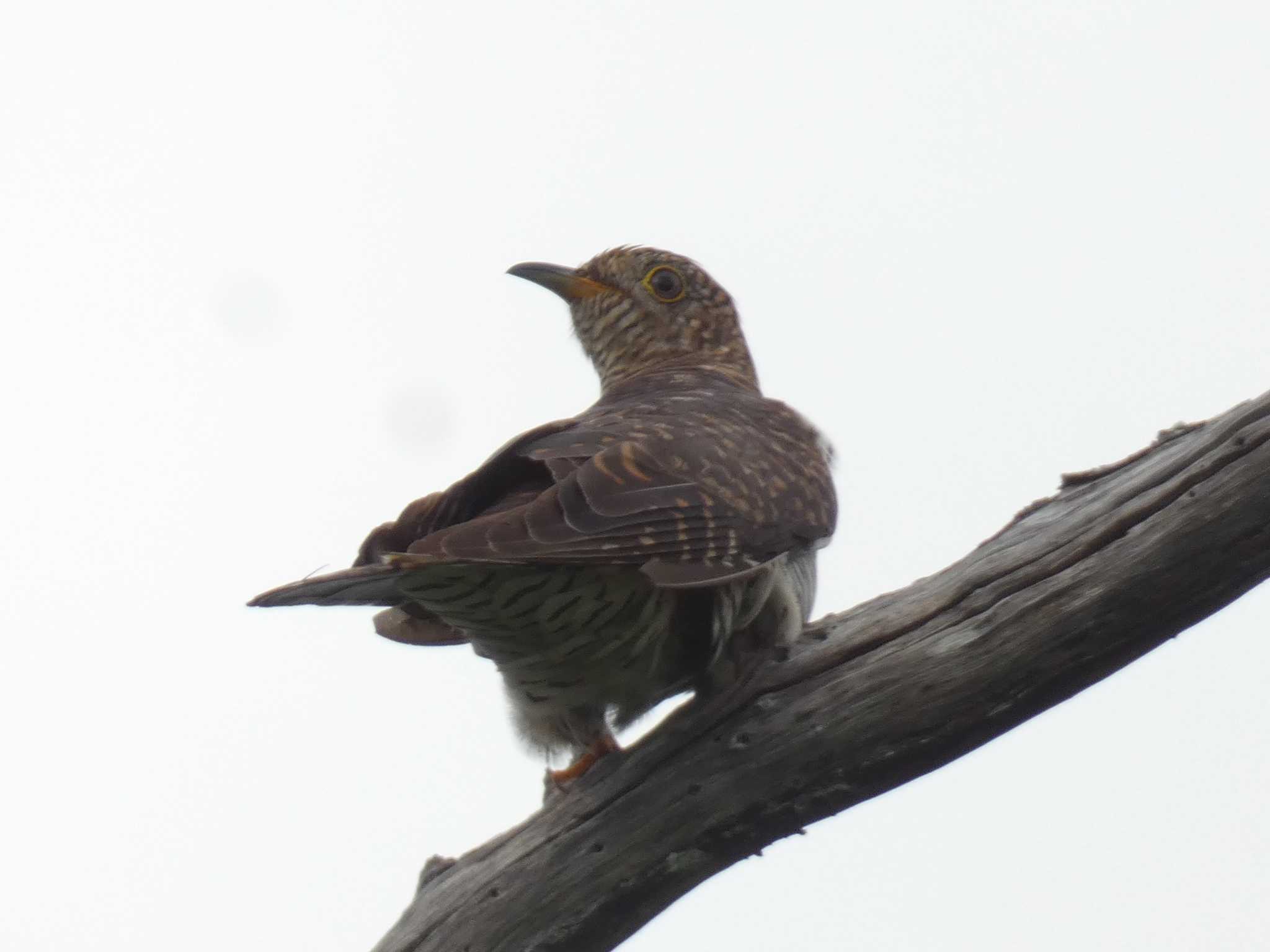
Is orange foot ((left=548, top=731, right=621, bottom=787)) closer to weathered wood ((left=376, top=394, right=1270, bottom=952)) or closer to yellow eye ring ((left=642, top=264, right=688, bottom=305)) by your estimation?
weathered wood ((left=376, top=394, right=1270, bottom=952))

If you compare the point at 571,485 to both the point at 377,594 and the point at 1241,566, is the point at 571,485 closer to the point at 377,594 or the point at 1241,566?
the point at 377,594

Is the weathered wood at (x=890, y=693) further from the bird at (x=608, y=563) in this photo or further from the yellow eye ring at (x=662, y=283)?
the yellow eye ring at (x=662, y=283)

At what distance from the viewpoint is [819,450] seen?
16.8 ft

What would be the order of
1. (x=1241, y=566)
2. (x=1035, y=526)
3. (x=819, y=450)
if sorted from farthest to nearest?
(x=819, y=450) < (x=1035, y=526) < (x=1241, y=566)

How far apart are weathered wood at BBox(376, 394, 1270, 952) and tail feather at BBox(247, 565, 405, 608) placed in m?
0.92

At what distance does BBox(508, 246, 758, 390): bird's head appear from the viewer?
6547 mm

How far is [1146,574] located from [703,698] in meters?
1.23

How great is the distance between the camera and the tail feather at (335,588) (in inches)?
138

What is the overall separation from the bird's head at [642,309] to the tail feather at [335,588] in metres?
2.96

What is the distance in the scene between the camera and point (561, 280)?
6.64 meters

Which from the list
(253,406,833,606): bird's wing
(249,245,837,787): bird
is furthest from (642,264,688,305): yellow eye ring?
(253,406,833,606): bird's wing

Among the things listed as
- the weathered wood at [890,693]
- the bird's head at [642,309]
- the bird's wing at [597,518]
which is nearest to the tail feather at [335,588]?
the bird's wing at [597,518]

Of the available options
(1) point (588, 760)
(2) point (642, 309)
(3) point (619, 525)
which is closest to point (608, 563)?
(3) point (619, 525)

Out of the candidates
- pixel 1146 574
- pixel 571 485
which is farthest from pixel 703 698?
pixel 1146 574
